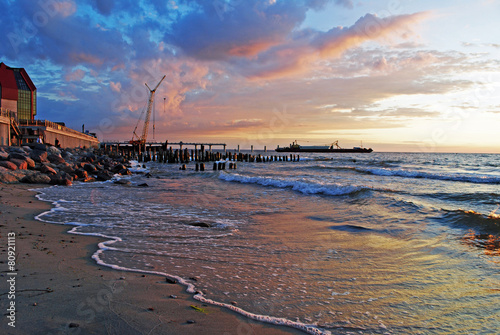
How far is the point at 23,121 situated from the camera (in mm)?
36969

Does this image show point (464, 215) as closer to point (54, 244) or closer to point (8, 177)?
point (54, 244)

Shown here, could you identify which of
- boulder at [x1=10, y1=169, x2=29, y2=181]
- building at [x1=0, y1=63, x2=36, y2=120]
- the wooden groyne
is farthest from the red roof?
boulder at [x1=10, y1=169, x2=29, y2=181]

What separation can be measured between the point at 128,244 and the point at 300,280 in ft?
11.2

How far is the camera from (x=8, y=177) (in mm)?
13078

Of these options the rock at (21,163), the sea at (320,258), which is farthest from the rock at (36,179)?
the sea at (320,258)

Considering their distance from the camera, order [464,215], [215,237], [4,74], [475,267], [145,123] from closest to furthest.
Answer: [475,267] < [215,237] < [464,215] < [4,74] < [145,123]

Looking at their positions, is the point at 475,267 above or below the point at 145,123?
below

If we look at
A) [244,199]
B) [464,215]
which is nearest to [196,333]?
[464,215]

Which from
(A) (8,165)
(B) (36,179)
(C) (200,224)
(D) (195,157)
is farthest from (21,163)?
(D) (195,157)

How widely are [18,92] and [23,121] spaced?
25.0m

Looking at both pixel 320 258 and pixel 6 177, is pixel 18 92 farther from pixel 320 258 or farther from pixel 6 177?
pixel 320 258

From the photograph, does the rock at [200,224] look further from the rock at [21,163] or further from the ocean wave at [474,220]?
the rock at [21,163]

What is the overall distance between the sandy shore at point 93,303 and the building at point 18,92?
5870 centimetres

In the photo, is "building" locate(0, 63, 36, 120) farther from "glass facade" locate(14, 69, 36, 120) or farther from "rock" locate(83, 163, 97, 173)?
"rock" locate(83, 163, 97, 173)
